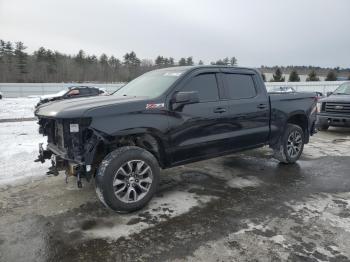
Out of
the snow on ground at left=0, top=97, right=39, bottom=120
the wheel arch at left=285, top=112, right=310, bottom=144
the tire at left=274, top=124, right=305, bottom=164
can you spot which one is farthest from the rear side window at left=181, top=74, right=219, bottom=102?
the snow on ground at left=0, top=97, right=39, bottom=120

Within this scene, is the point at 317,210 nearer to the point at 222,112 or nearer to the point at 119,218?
the point at 222,112

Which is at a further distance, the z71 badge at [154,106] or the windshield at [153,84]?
the windshield at [153,84]

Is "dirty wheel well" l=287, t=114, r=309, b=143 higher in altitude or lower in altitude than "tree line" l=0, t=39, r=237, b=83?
lower

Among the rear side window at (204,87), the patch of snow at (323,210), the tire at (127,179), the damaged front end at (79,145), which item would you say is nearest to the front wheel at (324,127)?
the patch of snow at (323,210)

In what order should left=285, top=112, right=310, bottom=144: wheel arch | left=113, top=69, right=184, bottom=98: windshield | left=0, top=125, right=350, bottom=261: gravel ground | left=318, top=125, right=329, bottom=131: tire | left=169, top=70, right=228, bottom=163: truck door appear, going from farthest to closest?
left=318, top=125, right=329, bottom=131: tire, left=285, top=112, right=310, bottom=144: wheel arch, left=113, top=69, right=184, bottom=98: windshield, left=169, top=70, right=228, bottom=163: truck door, left=0, top=125, right=350, bottom=261: gravel ground

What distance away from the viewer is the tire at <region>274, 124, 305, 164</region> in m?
6.30

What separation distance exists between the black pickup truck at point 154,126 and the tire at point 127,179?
0.04 ft

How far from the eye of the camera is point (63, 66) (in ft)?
235

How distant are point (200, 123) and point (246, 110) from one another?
42.9 inches

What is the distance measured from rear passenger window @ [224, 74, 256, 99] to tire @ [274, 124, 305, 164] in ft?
4.10

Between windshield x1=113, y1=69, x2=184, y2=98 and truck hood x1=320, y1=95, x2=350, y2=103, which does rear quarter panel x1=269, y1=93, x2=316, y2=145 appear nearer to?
windshield x1=113, y1=69, x2=184, y2=98

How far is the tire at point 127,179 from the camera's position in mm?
3863

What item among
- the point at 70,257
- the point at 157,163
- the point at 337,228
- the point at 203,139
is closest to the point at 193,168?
the point at 203,139

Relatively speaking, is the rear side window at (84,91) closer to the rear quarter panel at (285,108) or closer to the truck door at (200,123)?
the rear quarter panel at (285,108)
